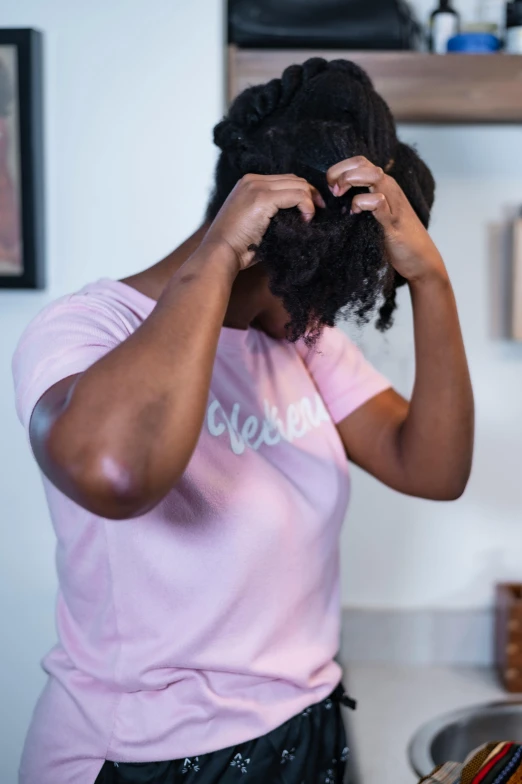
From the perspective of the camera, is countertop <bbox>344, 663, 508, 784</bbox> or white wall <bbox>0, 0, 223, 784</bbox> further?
white wall <bbox>0, 0, 223, 784</bbox>

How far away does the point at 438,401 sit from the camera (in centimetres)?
99

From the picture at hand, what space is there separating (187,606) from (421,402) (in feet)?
1.31

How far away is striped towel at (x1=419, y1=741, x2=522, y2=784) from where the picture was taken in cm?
87

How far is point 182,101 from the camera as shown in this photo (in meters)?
1.30

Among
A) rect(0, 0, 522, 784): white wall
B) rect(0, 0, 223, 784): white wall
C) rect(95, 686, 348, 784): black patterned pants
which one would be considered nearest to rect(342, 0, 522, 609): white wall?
rect(0, 0, 522, 784): white wall

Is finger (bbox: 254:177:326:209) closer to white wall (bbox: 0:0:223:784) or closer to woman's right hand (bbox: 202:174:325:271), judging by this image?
woman's right hand (bbox: 202:174:325:271)

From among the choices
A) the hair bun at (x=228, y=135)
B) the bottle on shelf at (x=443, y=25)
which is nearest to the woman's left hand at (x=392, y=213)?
the hair bun at (x=228, y=135)

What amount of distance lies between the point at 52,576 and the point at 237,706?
649 millimetres

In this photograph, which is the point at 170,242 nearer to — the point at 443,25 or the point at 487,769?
the point at 443,25

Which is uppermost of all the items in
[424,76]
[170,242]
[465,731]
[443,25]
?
[443,25]

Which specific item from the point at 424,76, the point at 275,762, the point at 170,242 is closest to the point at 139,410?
the point at 275,762

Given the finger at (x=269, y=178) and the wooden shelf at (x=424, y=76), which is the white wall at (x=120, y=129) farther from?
the finger at (x=269, y=178)

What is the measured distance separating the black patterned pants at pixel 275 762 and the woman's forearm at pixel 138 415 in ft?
1.26

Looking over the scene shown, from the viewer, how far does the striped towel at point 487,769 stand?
0.87 m
